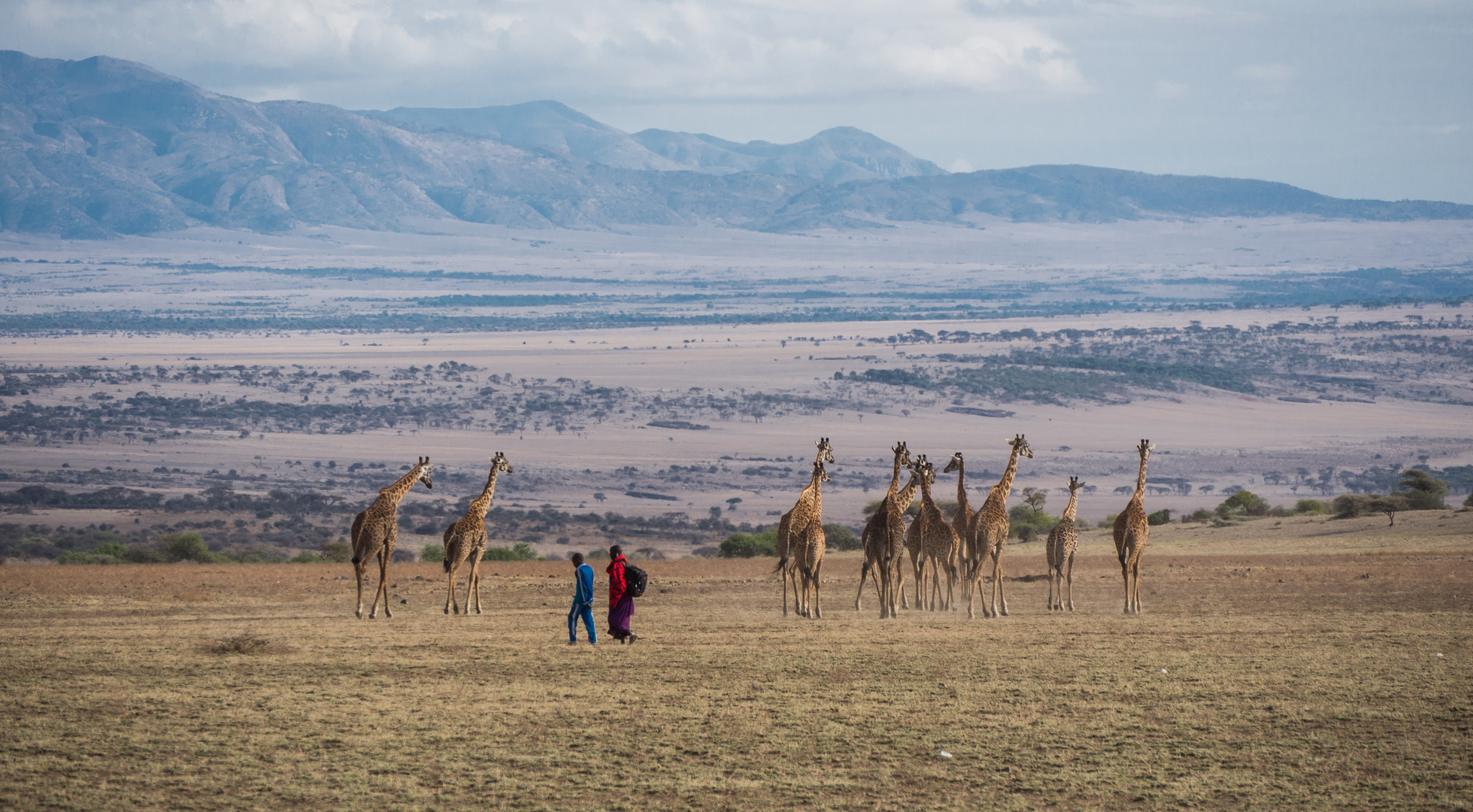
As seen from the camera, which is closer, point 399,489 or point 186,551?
point 399,489

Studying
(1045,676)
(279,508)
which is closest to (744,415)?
(279,508)

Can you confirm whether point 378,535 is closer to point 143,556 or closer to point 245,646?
point 245,646

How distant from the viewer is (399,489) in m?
17.7

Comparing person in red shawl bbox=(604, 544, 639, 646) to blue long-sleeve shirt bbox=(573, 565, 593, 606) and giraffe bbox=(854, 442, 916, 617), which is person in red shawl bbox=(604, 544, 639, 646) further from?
giraffe bbox=(854, 442, 916, 617)

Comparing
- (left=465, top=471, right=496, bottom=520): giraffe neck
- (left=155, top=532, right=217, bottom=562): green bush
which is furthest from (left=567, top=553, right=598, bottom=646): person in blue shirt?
(left=155, top=532, right=217, bottom=562): green bush

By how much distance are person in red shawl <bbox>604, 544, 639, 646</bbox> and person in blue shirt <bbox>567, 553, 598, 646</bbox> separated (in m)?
0.20

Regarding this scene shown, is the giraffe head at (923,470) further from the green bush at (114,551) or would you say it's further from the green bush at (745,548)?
the green bush at (114,551)

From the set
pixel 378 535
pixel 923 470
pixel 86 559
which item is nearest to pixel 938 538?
pixel 923 470

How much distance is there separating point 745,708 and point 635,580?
2.49 meters

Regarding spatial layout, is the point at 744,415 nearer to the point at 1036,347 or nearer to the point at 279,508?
the point at 279,508

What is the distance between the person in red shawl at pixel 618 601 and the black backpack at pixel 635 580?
0.06 meters

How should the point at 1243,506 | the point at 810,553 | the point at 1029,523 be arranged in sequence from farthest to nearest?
1. the point at 1243,506
2. the point at 1029,523
3. the point at 810,553

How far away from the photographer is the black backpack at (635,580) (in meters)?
14.0

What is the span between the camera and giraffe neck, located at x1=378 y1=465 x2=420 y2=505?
17328 millimetres
